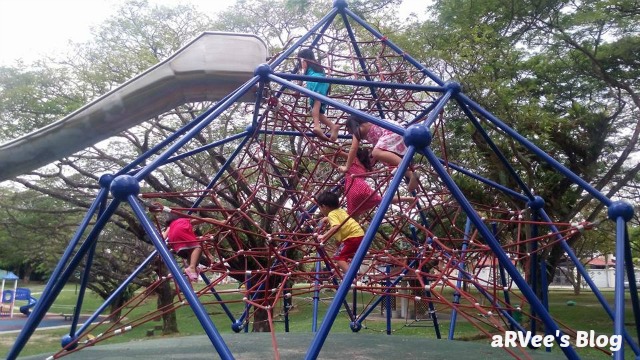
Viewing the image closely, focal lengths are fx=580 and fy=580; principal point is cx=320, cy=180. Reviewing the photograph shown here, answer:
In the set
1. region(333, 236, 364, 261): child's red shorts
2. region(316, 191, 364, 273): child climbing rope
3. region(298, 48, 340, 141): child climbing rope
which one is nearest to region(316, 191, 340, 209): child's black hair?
region(316, 191, 364, 273): child climbing rope

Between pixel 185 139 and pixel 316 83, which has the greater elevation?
pixel 316 83

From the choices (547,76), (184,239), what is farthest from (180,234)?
(547,76)

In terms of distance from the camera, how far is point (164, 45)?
467 inches

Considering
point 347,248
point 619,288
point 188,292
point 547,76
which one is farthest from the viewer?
point 547,76

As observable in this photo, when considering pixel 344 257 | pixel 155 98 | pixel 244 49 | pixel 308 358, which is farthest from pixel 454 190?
pixel 155 98

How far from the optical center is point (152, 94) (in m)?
4.93

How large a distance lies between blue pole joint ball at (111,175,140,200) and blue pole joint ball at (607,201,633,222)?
9.20 feet

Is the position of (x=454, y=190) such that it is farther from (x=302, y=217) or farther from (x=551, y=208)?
(x=551, y=208)

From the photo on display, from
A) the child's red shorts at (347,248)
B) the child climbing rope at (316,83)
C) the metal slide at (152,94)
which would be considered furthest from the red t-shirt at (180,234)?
the child climbing rope at (316,83)

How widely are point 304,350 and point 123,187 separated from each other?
8.42 feet

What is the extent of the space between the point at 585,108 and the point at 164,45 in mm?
8245

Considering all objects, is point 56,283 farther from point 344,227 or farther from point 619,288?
point 619,288

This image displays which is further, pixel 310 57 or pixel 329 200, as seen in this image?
pixel 310 57

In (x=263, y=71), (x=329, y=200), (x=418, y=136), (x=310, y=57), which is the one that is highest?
(x=310, y=57)
